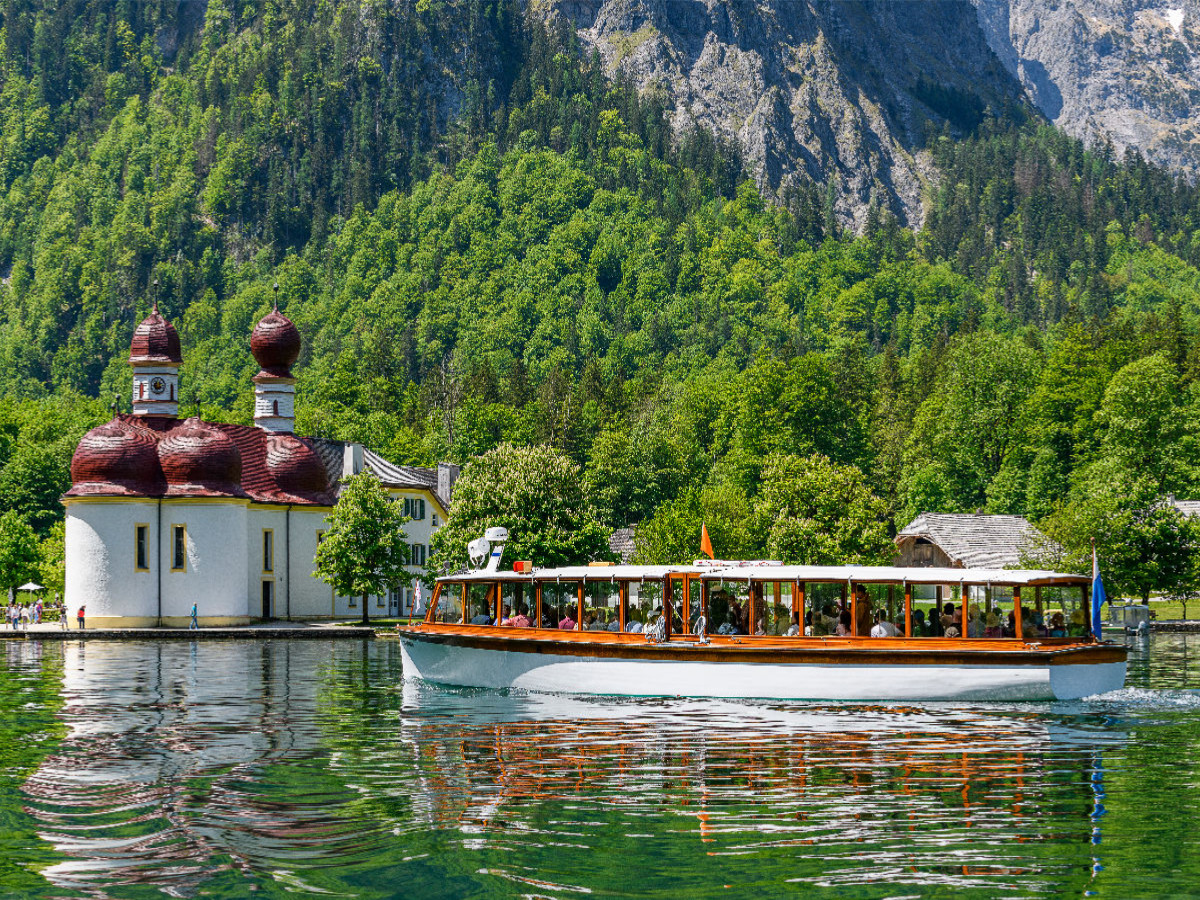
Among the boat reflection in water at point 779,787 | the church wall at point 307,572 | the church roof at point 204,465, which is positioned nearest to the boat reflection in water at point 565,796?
the boat reflection in water at point 779,787

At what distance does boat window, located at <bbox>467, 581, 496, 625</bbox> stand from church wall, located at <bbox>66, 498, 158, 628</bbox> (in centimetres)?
5183

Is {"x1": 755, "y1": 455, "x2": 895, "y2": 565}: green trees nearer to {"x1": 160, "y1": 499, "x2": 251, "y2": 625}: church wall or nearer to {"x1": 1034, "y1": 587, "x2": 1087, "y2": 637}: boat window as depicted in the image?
{"x1": 160, "y1": 499, "x2": 251, "y2": 625}: church wall

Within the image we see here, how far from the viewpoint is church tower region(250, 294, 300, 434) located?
10981cm

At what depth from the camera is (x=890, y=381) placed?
599 ft

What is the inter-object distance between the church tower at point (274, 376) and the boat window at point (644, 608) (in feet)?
225

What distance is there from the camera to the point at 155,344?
10356 centimetres

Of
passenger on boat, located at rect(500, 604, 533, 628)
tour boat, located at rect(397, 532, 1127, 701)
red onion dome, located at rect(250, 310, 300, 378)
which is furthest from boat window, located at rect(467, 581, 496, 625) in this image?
red onion dome, located at rect(250, 310, 300, 378)

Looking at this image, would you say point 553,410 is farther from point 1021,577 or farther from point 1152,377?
point 1021,577

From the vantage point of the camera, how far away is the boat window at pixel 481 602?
47219 mm

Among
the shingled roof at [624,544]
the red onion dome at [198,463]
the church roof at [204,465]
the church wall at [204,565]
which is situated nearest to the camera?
the church roof at [204,465]

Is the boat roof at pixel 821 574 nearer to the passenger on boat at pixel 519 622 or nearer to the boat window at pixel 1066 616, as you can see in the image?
the boat window at pixel 1066 616

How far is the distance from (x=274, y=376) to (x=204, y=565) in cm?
1968

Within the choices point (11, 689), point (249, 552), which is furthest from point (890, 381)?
point (11, 689)

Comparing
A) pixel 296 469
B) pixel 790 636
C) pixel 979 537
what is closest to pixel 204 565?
pixel 296 469
